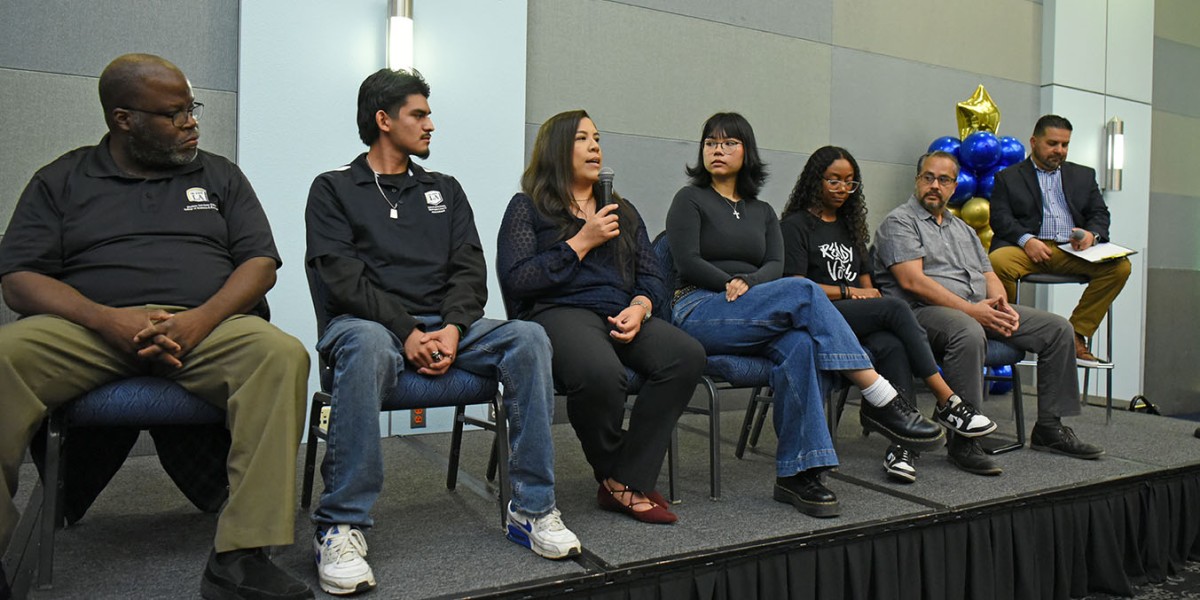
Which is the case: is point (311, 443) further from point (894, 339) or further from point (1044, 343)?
point (1044, 343)

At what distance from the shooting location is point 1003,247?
11.5 feet

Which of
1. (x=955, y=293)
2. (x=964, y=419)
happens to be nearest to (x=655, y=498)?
(x=964, y=419)

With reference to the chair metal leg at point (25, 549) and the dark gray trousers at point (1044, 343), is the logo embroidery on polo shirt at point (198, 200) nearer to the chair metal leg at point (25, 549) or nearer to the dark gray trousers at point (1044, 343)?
the chair metal leg at point (25, 549)

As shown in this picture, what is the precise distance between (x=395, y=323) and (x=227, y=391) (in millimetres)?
392

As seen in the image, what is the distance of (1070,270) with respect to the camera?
343 centimetres

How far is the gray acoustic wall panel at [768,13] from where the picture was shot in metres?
3.76

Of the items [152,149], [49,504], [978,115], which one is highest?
[978,115]

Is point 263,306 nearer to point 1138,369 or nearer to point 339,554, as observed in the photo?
point 339,554

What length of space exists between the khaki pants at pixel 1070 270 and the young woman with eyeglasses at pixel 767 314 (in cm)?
144

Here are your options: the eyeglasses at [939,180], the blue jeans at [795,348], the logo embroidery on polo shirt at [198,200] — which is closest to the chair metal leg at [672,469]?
the blue jeans at [795,348]

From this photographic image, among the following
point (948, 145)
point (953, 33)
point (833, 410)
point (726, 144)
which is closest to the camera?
point (726, 144)

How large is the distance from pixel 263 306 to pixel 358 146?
1.27 metres

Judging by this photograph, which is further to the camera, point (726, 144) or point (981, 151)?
point (981, 151)

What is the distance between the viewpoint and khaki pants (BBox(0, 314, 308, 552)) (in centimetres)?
142
